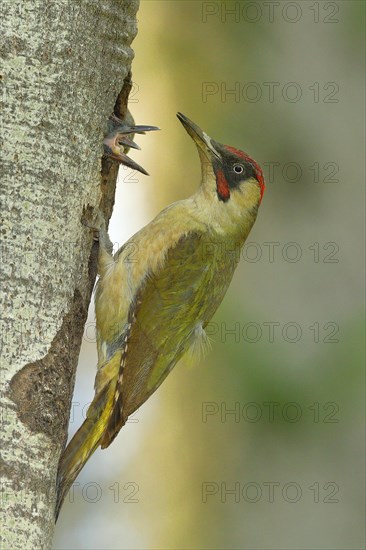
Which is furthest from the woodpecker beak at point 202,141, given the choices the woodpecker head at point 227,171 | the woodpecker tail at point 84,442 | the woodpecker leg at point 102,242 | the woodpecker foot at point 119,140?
the woodpecker tail at point 84,442

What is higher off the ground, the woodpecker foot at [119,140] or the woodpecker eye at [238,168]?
the woodpecker foot at [119,140]

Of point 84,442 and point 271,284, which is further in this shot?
point 271,284

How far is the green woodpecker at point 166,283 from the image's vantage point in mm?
3867

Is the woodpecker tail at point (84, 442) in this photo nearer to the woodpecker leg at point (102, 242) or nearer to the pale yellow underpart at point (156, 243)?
the pale yellow underpart at point (156, 243)

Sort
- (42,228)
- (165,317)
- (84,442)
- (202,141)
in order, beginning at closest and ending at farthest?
(42,228) → (84,442) → (165,317) → (202,141)

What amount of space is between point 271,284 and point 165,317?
1567 millimetres

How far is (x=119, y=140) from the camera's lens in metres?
3.61

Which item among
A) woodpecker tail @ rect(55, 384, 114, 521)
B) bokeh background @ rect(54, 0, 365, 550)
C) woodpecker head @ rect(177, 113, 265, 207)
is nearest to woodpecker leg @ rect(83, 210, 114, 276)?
woodpecker tail @ rect(55, 384, 114, 521)

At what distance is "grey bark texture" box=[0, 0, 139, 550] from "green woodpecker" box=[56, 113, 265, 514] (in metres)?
0.64

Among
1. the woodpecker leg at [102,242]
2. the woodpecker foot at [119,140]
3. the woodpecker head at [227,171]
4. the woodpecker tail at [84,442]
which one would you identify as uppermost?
the woodpecker foot at [119,140]

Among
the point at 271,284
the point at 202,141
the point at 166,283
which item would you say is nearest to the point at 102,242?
the point at 166,283

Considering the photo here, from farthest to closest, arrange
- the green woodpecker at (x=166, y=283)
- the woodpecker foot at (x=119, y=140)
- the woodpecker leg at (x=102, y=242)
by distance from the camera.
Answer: the green woodpecker at (x=166, y=283) < the woodpecker foot at (x=119, y=140) < the woodpecker leg at (x=102, y=242)

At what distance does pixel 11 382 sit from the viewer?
2709 mm

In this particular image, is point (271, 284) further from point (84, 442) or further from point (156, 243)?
point (84, 442)
